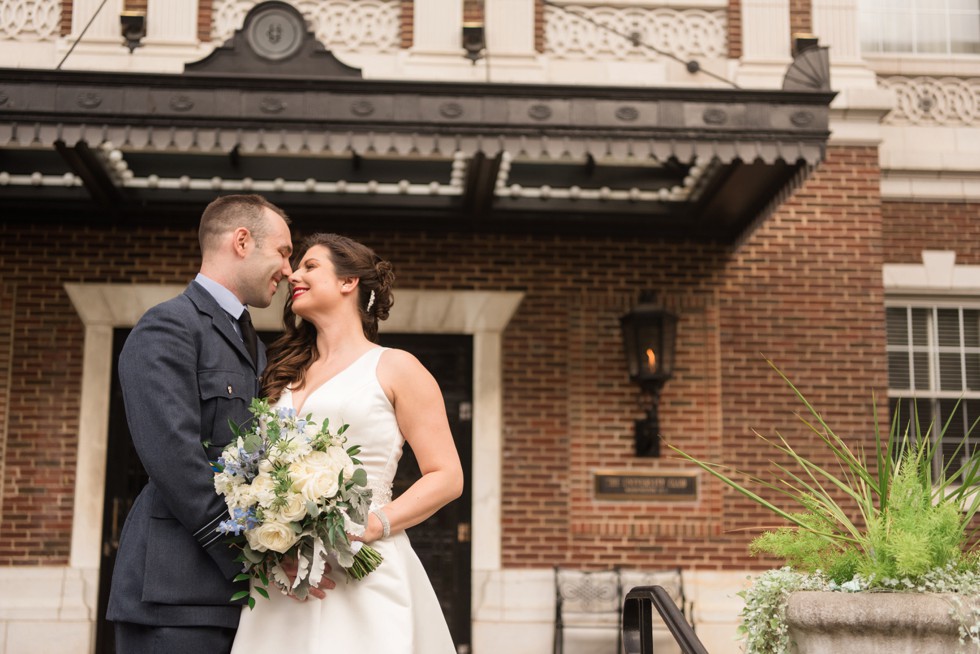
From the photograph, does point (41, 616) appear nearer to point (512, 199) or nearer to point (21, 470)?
point (21, 470)

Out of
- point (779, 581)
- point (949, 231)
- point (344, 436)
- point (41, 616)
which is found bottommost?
point (41, 616)

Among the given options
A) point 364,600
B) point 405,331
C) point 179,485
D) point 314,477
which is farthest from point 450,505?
point 314,477

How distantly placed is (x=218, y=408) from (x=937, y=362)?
850 cm

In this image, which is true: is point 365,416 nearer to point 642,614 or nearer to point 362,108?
point 642,614

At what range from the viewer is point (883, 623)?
3.58 meters

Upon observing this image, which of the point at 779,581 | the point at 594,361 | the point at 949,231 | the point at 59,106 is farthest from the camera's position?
the point at 949,231

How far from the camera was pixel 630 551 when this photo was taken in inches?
370

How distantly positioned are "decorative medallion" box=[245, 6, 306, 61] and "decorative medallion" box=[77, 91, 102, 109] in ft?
4.18

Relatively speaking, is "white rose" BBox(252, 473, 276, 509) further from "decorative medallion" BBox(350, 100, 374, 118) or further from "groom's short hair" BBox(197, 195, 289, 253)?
"decorative medallion" BBox(350, 100, 374, 118)

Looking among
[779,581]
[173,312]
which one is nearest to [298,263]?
[173,312]

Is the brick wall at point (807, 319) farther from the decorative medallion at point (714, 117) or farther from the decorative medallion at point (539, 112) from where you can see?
the decorative medallion at point (539, 112)

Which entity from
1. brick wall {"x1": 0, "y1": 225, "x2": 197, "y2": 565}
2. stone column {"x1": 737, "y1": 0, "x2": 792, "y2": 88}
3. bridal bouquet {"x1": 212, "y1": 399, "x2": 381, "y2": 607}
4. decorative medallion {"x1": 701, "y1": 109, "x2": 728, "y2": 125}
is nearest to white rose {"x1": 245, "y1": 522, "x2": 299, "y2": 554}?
bridal bouquet {"x1": 212, "y1": 399, "x2": 381, "y2": 607}

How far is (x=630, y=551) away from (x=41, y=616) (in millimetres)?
4870

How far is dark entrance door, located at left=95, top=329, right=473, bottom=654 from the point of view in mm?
9336
